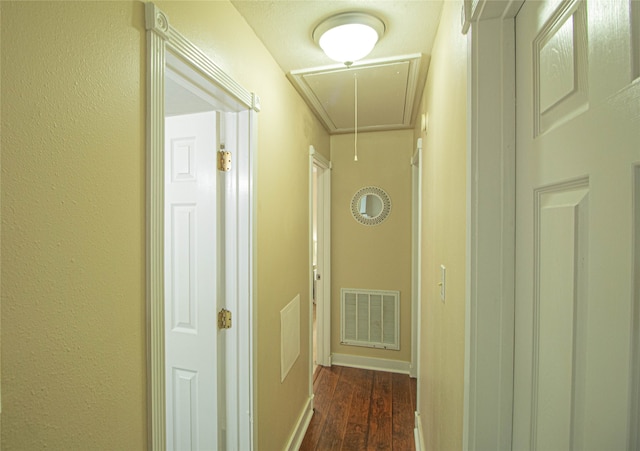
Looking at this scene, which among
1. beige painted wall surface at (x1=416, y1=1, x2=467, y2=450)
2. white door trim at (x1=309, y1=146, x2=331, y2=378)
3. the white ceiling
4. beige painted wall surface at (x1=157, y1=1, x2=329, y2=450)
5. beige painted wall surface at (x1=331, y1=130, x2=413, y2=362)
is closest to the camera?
beige painted wall surface at (x1=416, y1=1, x2=467, y2=450)

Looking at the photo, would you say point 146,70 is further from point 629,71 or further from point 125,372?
point 629,71

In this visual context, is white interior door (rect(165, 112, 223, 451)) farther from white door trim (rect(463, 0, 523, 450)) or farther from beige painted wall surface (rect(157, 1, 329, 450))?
white door trim (rect(463, 0, 523, 450))

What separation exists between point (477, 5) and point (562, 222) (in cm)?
57

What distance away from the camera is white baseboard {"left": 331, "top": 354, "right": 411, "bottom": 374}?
9.70ft

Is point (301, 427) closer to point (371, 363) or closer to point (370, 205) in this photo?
point (371, 363)

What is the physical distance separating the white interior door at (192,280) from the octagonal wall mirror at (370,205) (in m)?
1.86

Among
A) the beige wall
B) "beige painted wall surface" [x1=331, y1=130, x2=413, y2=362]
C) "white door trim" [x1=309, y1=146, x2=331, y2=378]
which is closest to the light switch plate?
the beige wall

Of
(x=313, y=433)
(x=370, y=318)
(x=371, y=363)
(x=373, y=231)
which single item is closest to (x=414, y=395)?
(x=371, y=363)

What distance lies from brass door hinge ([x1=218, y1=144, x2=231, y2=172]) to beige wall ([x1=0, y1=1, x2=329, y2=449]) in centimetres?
52

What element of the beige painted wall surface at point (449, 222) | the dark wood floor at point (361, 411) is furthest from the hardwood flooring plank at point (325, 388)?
the beige painted wall surface at point (449, 222)

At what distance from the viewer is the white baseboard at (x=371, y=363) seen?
2.96 meters

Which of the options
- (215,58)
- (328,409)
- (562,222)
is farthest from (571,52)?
(328,409)

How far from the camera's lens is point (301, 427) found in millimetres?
2086

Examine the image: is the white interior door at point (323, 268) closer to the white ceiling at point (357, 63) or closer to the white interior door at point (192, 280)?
the white ceiling at point (357, 63)
